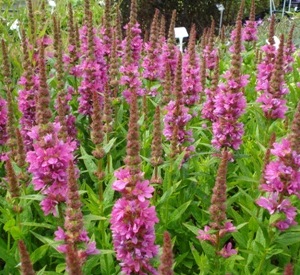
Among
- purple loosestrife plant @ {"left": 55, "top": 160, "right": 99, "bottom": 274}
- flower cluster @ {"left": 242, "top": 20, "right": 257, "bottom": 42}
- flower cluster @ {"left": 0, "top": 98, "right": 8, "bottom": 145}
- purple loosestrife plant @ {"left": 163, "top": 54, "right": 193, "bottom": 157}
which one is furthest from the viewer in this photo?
flower cluster @ {"left": 242, "top": 20, "right": 257, "bottom": 42}

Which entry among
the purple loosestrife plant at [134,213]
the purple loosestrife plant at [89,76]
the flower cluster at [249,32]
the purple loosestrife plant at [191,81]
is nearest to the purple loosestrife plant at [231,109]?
the purple loosestrife plant at [191,81]

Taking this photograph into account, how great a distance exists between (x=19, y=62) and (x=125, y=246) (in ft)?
11.9

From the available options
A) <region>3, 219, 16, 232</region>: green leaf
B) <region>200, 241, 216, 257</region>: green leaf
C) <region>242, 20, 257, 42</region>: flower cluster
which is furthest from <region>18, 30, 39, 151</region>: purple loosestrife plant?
<region>242, 20, 257, 42</region>: flower cluster

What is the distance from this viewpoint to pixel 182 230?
3.54 m

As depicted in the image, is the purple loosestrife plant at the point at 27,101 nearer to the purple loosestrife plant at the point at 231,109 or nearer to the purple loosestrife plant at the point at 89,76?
the purple loosestrife plant at the point at 89,76

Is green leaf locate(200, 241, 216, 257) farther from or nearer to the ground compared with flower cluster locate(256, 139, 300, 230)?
nearer to the ground

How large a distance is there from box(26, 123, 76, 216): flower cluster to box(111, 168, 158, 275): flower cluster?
519 mm

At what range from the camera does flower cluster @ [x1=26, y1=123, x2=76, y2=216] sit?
2709 mm

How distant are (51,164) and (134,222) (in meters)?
0.71

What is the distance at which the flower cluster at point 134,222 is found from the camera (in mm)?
2266

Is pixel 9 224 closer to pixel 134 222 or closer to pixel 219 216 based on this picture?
pixel 134 222

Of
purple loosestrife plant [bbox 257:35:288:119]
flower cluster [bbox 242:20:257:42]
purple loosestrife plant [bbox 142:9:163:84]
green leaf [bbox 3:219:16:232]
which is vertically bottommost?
green leaf [bbox 3:219:16:232]

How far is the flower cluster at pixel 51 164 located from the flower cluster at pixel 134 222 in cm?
52

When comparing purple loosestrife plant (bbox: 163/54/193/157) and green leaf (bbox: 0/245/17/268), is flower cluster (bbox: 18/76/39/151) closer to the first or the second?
green leaf (bbox: 0/245/17/268)
